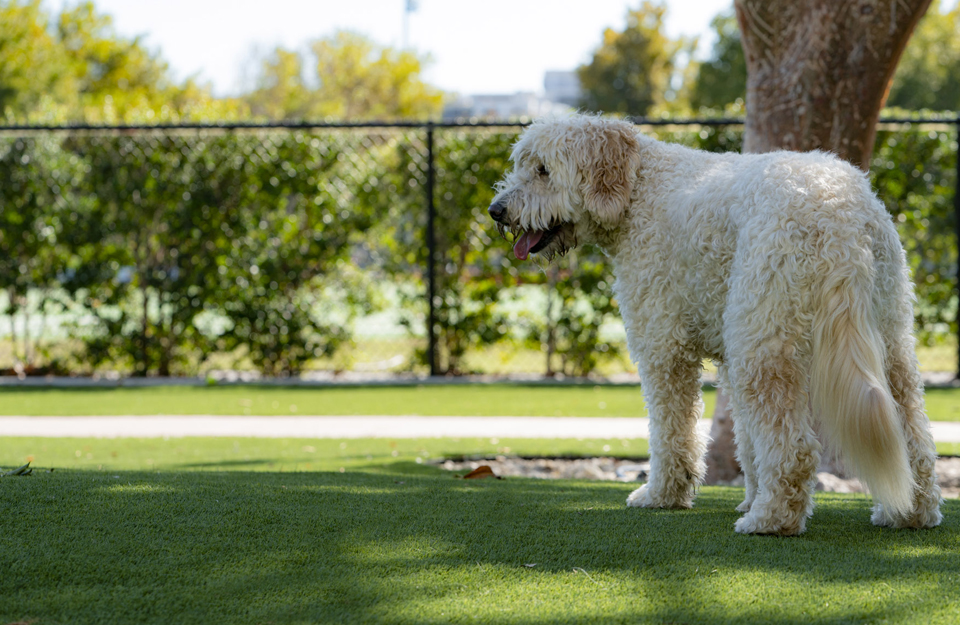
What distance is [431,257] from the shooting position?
982 cm

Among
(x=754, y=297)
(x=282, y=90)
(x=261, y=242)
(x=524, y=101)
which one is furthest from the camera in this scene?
(x=524, y=101)

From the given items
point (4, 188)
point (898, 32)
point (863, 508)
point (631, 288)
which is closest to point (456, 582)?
point (631, 288)

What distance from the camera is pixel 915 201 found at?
30.8ft

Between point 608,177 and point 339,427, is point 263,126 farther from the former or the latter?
point 608,177

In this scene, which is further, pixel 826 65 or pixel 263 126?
pixel 263 126

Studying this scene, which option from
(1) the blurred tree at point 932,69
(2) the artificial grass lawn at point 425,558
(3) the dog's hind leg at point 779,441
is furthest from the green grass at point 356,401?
(1) the blurred tree at point 932,69

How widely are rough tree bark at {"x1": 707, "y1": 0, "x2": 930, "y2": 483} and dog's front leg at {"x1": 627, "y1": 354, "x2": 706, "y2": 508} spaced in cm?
187

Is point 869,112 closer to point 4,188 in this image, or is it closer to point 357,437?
point 357,437

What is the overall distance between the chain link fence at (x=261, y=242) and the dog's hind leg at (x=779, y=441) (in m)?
6.61

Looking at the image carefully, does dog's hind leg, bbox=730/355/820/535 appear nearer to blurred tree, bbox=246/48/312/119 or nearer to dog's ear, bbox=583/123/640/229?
dog's ear, bbox=583/123/640/229

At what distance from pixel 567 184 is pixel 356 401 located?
5346 mm

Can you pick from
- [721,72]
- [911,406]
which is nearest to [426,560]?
[911,406]

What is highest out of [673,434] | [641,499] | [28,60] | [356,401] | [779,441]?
[28,60]

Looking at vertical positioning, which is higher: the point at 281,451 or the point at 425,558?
the point at 425,558
